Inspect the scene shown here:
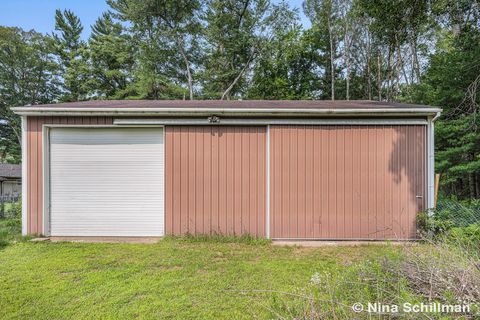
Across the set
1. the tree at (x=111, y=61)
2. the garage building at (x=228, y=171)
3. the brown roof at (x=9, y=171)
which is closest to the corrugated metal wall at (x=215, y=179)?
the garage building at (x=228, y=171)

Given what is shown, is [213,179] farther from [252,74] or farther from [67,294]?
[252,74]

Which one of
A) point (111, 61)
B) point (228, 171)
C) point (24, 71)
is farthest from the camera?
point (24, 71)

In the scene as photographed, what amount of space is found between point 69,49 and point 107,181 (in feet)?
69.9

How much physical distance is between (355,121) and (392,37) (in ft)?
18.2

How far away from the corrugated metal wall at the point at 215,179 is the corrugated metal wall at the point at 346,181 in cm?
34

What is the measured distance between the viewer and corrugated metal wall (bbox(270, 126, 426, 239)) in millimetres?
4840

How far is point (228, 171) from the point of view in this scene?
5008mm

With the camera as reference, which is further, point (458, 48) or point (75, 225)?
point (458, 48)

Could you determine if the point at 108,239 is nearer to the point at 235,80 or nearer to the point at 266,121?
the point at 266,121

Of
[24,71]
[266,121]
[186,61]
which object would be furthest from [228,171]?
[24,71]

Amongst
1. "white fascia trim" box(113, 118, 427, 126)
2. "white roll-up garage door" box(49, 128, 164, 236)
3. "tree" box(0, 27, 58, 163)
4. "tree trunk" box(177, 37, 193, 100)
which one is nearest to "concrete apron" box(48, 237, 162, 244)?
"white roll-up garage door" box(49, 128, 164, 236)

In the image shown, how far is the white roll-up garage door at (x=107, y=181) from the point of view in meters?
5.10

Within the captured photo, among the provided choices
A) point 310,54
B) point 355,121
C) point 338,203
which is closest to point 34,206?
point 338,203

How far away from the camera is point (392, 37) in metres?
8.45
